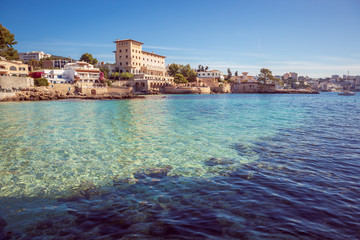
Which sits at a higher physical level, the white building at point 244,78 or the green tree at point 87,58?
the green tree at point 87,58

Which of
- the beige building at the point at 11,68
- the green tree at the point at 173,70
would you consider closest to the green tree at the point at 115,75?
the beige building at the point at 11,68

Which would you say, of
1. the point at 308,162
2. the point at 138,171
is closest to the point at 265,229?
the point at 138,171

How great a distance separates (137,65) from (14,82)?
41211mm

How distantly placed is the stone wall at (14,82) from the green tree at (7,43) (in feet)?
29.4

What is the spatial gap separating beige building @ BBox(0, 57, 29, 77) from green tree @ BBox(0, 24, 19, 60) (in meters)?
3.30

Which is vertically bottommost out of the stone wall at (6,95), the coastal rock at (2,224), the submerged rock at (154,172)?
the coastal rock at (2,224)

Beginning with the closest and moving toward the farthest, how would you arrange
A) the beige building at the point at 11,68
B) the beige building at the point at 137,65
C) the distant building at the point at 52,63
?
the beige building at the point at 11,68
the beige building at the point at 137,65
the distant building at the point at 52,63

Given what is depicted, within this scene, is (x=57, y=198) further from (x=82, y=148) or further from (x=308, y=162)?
(x=308, y=162)

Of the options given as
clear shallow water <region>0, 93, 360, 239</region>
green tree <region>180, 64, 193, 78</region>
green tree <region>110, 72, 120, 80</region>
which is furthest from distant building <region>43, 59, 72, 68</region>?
clear shallow water <region>0, 93, 360, 239</region>

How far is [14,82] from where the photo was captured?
142ft

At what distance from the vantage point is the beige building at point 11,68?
149ft

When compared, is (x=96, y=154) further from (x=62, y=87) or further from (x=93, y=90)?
(x=93, y=90)

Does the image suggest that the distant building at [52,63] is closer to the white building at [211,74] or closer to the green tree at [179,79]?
the green tree at [179,79]

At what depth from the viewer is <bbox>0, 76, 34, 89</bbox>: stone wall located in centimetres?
4138
